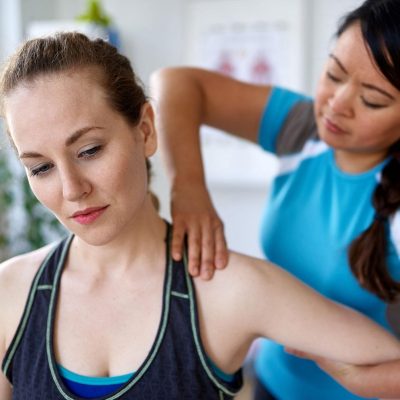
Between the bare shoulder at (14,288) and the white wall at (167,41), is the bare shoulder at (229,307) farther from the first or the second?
the white wall at (167,41)

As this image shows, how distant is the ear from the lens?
1.09 m

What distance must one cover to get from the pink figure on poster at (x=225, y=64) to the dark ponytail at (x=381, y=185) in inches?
78.2

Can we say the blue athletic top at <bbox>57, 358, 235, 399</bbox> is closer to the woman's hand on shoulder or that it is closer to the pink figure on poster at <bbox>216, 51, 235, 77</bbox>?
the woman's hand on shoulder

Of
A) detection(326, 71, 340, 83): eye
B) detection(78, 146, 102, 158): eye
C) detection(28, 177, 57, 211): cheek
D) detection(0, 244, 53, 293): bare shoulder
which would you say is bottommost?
detection(0, 244, 53, 293): bare shoulder

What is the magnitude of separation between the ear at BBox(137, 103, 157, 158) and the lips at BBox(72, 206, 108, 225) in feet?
0.57

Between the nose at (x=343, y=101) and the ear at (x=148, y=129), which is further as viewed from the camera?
the nose at (x=343, y=101)

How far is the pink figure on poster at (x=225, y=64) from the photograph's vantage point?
3256mm

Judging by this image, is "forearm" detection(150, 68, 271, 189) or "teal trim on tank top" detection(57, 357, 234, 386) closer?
"teal trim on tank top" detection(57, 357, 234, 386)

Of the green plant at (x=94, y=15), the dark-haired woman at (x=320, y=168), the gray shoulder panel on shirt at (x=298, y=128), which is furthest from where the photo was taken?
the green plant at (x=94, y=15)

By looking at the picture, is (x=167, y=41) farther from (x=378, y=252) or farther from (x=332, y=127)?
(x=378, y=252)

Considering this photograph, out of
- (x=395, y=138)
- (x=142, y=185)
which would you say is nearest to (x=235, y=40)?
(x=395, y=138)

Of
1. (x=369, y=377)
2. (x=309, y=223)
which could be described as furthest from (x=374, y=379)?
(x=309, y=223)

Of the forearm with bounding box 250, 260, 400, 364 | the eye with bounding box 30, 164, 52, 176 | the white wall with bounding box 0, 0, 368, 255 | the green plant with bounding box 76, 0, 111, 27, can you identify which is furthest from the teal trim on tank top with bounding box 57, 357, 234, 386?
the green plant with bounding box 76, 0, 111, 27

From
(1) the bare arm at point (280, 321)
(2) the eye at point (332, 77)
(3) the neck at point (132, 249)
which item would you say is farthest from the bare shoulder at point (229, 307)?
(2) the eye at point (332, 77)
